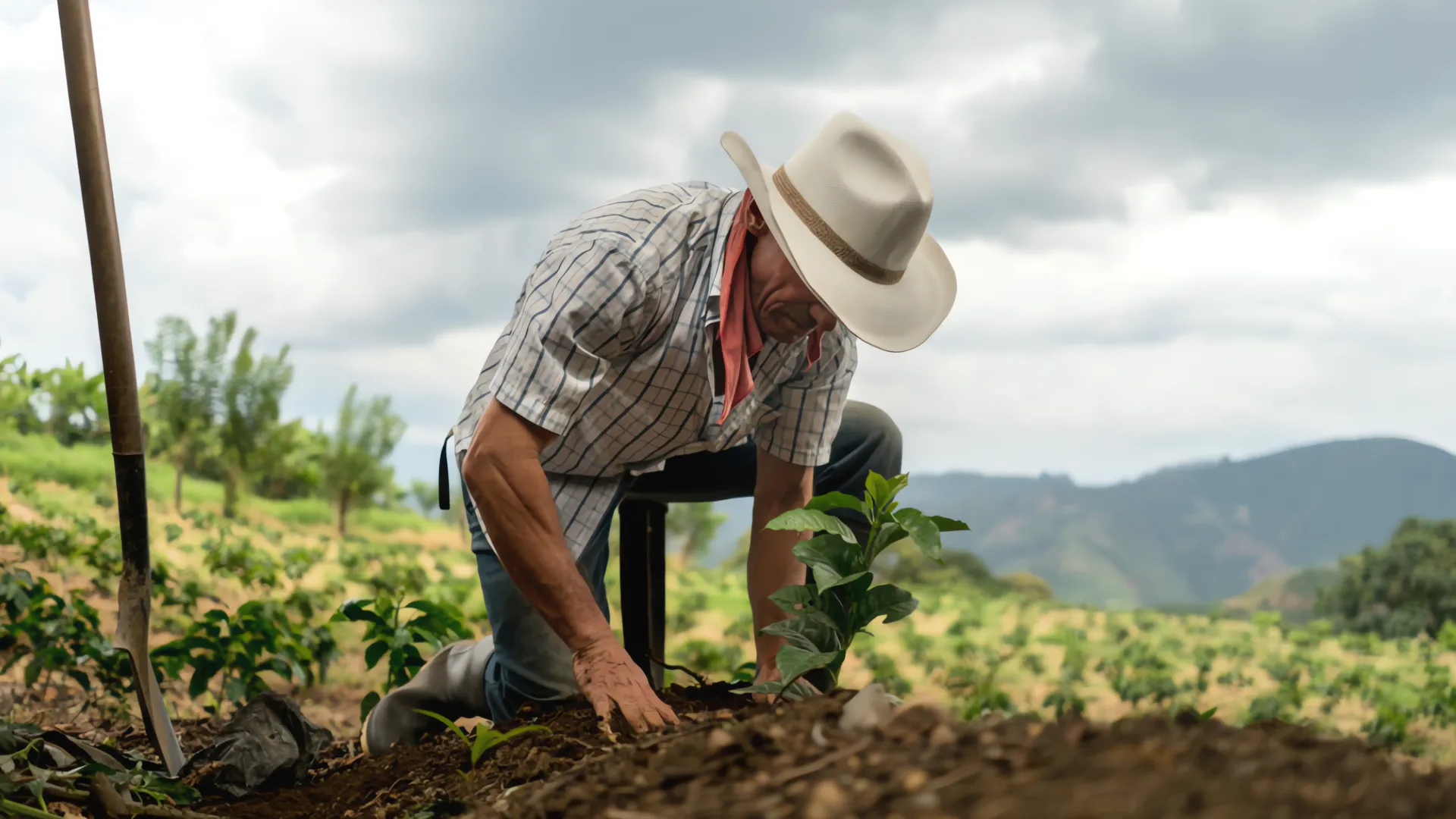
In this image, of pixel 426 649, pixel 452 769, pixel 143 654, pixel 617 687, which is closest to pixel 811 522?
pixel 617 687

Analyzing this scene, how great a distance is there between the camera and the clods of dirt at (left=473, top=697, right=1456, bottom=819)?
891 millimetres

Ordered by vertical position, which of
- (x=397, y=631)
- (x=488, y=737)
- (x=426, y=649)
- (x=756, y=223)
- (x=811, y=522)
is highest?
(x=756, y=223)

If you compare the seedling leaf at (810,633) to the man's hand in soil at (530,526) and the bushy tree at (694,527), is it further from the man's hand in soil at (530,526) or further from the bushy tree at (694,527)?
the bushy tree at (694,527)

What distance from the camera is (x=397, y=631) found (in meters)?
2.94

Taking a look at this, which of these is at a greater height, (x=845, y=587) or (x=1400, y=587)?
→ (x=845, y=587)

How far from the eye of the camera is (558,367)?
1.99 metres

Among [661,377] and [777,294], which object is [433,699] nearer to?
[661,377]

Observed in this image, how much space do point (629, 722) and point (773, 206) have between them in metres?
0.97

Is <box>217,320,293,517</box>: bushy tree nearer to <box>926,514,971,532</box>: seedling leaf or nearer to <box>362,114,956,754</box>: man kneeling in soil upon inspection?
<box>362,114,956,754</box>: man kneeling in soil

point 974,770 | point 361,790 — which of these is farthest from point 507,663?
point 974,770

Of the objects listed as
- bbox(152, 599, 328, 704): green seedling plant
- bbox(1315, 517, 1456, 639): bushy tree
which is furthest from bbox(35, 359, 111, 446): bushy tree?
bbox(1315, 517, 1456, 639): bushy tree

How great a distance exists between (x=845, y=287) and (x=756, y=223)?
0.26 metres

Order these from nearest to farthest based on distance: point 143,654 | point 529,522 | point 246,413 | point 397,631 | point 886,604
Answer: point 886,604 < point 529,522 < point 143,654 < point 397,631 < point 246,413

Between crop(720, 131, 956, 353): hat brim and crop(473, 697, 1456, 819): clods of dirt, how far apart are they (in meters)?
0.82
